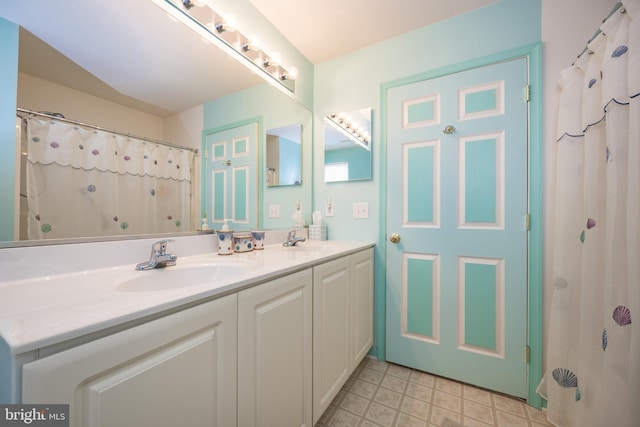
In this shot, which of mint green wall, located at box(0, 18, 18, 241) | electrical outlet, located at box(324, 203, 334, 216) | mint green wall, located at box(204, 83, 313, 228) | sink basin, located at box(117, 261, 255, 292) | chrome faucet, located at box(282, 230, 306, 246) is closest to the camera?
mint green wall, located at box(0, 18, 18, 241)

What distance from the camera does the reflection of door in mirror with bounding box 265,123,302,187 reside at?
1.74 meters

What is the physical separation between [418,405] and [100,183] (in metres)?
1.88

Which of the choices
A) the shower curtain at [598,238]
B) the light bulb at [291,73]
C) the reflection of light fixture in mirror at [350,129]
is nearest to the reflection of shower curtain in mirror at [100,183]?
the light bulb at [291,73]

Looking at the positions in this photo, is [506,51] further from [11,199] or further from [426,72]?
[11,199]

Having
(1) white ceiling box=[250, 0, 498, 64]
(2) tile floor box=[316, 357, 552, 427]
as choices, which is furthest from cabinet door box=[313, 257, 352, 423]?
(1) white ceiling box=[250, 0, 498, 64]

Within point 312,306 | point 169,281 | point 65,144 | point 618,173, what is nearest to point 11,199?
point 65,144

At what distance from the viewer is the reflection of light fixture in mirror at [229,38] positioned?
3.67 feet

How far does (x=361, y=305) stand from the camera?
1584 millimetres

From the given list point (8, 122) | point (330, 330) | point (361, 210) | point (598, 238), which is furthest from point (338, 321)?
→ point (8, 122)

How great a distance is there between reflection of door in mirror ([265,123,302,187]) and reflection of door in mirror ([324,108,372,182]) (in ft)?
0.78

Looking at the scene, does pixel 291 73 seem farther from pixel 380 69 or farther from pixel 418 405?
pixel 418 405

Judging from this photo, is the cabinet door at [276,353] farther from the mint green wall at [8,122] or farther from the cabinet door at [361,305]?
the mint green wall at [8,122]

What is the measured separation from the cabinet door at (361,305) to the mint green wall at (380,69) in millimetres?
103

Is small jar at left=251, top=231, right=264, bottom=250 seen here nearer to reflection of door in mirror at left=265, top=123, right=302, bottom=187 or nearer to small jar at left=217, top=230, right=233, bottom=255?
small jar at left=217, top=230, right=233, bottom=255
